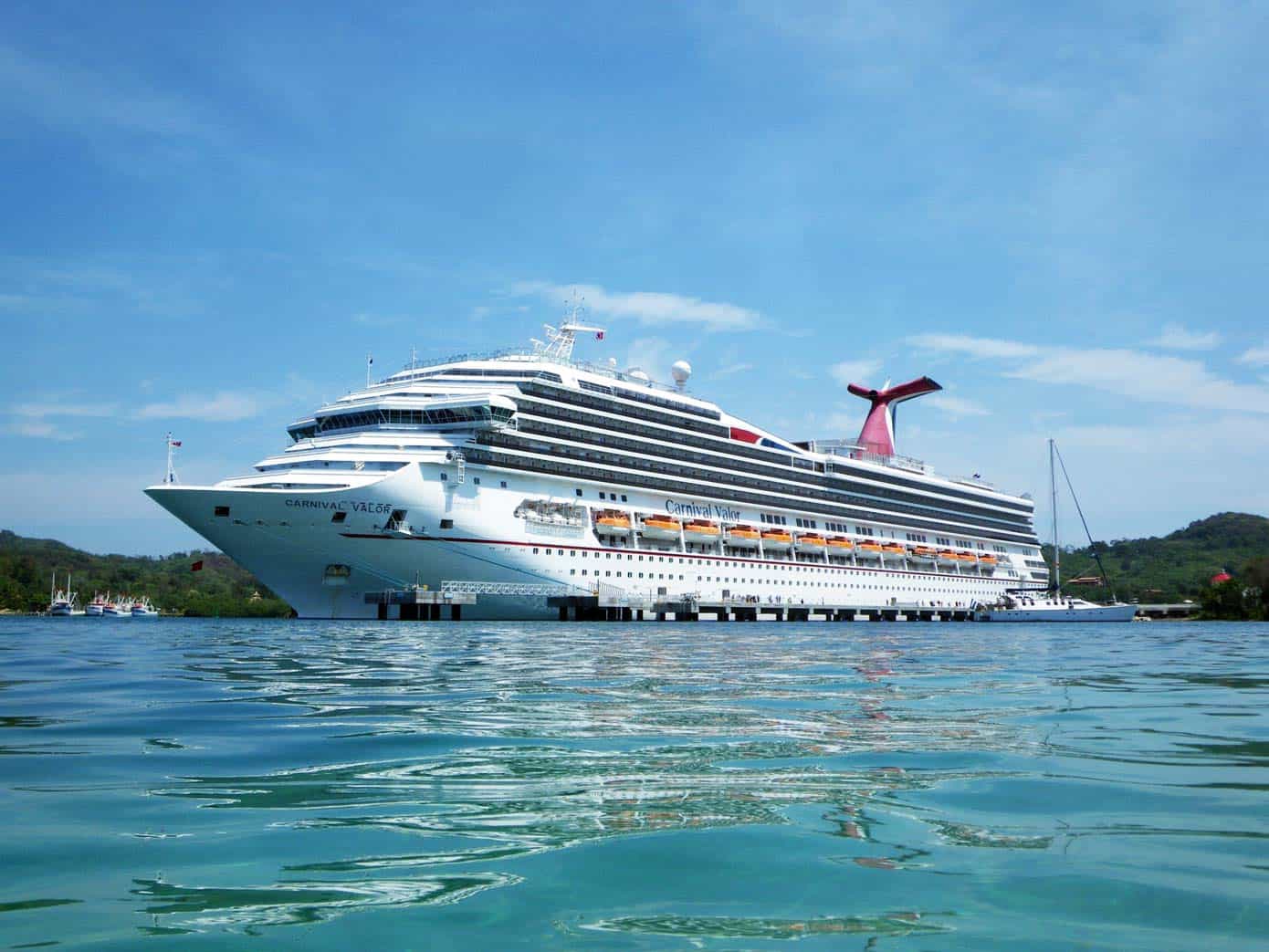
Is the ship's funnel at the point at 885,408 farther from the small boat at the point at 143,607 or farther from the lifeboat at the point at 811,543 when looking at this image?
the small boat at the point at 143,607

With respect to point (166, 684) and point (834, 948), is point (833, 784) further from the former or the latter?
point (166, 684)

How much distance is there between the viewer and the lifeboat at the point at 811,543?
243 feet

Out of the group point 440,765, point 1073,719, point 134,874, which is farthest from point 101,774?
point 1073,719

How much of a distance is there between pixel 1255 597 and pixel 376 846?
87.4 m

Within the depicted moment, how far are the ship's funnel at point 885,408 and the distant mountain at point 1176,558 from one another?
47677 mm

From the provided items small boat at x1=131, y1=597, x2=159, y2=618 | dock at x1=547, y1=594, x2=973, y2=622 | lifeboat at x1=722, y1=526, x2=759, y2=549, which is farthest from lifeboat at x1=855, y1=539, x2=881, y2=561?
small boat at x1=131, y1=597, x2=159, y2=618

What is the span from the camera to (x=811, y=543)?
74.7 meters

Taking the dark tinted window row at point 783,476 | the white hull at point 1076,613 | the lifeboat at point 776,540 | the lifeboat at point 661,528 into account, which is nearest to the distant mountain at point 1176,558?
the dark tinted window row at point 783,476

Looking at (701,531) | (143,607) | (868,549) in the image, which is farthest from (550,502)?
(143,607)

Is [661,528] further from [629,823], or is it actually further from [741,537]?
[629,823]

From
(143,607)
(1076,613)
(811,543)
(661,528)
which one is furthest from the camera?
(143,607)

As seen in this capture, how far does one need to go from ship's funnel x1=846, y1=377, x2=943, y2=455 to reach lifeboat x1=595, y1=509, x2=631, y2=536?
44441mm

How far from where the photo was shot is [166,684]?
12.2 m

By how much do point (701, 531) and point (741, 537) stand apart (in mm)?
5089
